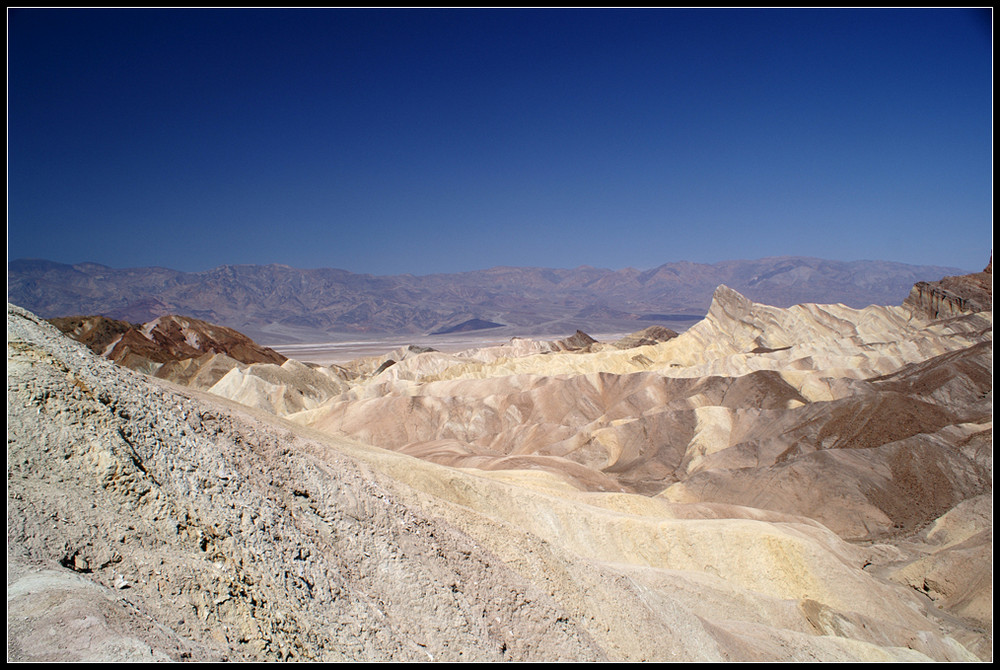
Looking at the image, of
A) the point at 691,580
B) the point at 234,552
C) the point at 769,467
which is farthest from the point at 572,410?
the point at 234,552

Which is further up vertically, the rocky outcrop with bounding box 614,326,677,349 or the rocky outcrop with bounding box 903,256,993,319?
the rocky outcrop with bounding box 903,256,993,319

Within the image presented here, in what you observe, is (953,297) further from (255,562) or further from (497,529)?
(255,562)

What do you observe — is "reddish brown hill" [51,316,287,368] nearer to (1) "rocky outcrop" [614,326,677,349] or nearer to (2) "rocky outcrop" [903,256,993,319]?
(1) "rocky outcrop" [614,326,677,349]

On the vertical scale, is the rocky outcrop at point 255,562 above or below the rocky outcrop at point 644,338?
above

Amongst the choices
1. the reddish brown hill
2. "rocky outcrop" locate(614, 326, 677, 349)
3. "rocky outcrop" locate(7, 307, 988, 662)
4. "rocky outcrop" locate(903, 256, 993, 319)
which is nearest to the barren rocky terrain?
"rocky outcrop" locate(7, 307, 988, 662)

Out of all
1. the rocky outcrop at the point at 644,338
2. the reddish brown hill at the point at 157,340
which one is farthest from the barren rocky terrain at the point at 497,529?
the reddish brown hill at the point at 157,340

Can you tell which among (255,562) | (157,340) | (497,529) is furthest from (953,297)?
(157,340)

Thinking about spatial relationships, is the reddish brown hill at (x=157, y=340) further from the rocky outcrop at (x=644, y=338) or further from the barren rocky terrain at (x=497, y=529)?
the rocky outcrop at (x=644, y=338)

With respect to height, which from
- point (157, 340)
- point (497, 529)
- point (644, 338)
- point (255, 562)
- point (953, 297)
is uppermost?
point (953, 297)
